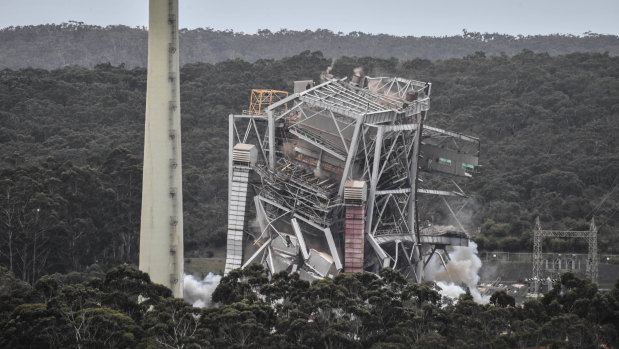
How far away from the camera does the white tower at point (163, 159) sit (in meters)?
112

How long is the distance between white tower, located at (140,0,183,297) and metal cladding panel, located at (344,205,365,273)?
14.7m

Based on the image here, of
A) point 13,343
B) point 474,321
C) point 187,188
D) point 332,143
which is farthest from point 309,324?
point 187,188

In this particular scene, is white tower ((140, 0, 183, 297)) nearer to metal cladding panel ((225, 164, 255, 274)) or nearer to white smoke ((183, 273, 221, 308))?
white smoke ((183, 273, 221, 308))

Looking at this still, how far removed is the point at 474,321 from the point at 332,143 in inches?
1114

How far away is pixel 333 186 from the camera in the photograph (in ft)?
404

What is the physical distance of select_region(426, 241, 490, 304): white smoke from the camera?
430ft

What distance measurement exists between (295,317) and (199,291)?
27752mm

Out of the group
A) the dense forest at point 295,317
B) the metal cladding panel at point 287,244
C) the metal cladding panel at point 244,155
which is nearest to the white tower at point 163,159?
the dense forest at point 295,317

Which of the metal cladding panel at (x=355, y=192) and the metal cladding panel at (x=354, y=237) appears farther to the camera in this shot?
the metal cladding panel at (x=354, y=237)

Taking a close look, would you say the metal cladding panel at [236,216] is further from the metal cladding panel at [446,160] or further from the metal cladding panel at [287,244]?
the metal cladding panel at [446,160]

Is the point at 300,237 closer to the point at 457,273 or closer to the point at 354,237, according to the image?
the point at 354,237

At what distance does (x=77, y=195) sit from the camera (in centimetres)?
15412

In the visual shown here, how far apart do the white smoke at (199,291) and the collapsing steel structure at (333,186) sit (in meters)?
3.34

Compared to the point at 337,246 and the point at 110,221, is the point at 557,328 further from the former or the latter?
the point at 110,221
